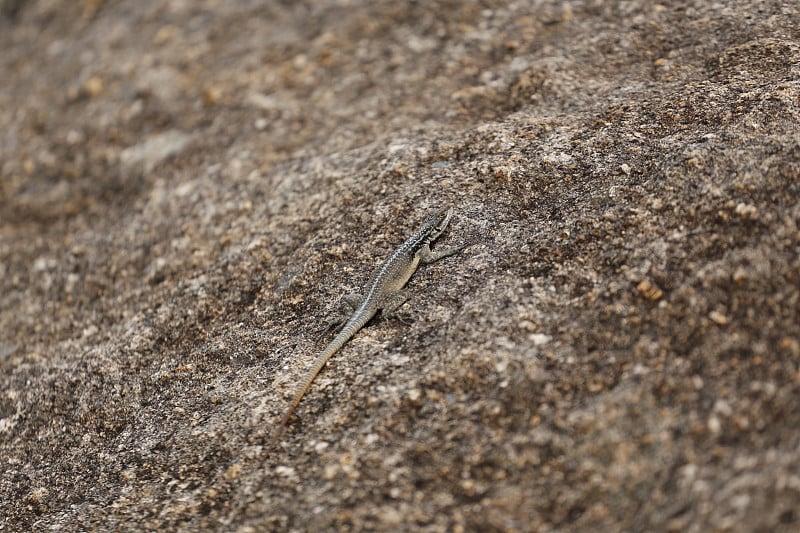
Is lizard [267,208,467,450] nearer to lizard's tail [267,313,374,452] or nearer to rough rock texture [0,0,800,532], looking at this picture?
lizard's tail [267,313,374,452]

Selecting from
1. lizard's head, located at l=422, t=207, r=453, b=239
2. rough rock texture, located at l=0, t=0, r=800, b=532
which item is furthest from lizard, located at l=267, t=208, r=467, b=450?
rough rock texture, located at l=0, t=0, r=800, b=532

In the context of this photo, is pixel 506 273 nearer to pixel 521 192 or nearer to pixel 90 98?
pixel 521 192

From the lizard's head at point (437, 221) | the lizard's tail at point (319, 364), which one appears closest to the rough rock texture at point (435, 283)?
the lizard's tail at point (319, 364)

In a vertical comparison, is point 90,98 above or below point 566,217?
above

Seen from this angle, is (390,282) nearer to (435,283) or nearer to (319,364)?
(435,283)

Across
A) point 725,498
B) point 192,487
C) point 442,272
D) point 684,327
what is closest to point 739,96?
point 684,327

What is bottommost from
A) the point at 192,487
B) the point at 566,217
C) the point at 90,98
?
the point at 192,487

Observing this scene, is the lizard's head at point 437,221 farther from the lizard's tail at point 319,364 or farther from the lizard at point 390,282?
the lizard's tail at point 319,364
